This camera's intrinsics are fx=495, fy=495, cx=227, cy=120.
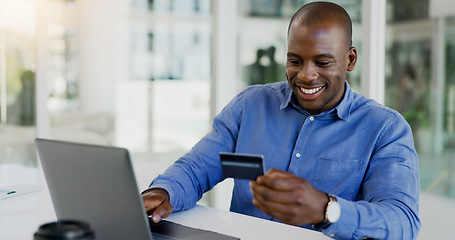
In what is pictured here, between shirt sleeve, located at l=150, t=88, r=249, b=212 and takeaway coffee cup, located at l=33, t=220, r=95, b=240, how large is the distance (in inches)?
27.0

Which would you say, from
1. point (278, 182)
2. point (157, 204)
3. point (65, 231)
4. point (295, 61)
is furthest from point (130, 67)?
point (65, 231)

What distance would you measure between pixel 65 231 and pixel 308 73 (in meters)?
0.98

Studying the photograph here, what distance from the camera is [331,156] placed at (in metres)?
1.62

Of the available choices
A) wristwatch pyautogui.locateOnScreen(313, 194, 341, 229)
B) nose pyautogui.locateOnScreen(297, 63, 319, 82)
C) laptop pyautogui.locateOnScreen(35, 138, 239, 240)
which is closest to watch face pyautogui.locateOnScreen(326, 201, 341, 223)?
wristwatch pyautogui.locateOnScreen(313, 194, 341, 229)

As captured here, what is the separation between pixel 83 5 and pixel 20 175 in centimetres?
234

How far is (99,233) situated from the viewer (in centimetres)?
110

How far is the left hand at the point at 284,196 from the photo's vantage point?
1.06 meters

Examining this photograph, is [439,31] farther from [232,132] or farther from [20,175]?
[20,175]

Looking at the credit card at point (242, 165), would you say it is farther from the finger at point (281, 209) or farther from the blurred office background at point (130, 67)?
the blurred office background at point (130, 67)

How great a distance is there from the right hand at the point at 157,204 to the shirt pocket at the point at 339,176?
50cm

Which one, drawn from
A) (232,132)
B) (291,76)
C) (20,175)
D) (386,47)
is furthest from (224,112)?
(386,47)

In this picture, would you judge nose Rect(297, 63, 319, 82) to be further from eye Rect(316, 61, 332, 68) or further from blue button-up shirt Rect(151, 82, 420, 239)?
blue button-up shirt Rect(151, 82, 420, 239)

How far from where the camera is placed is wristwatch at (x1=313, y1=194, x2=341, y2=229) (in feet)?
Answer: 3.77

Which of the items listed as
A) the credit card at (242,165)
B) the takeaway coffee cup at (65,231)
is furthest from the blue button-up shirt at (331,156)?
the takeaway coffee cup at (65,231)
